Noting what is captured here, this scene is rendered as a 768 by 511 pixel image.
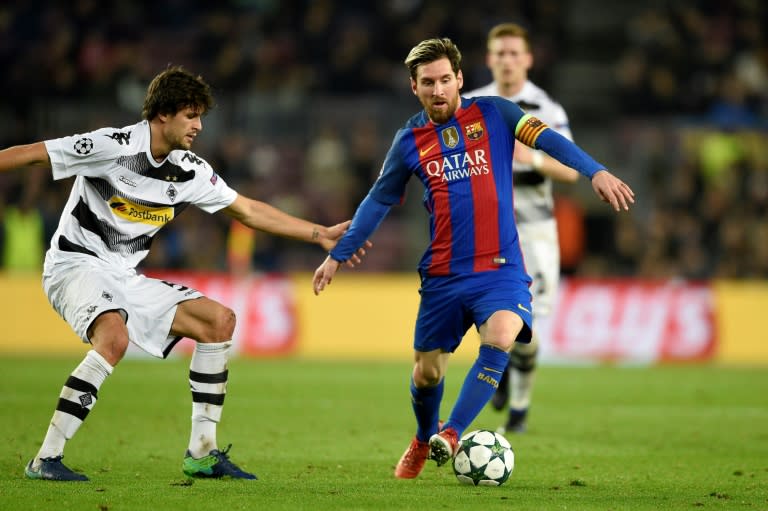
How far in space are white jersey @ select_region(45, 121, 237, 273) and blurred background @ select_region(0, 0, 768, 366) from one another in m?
11.2

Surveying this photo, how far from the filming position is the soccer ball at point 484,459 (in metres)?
6.13

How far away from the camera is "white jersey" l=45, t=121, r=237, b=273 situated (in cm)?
629

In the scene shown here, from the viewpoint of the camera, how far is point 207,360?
21.3ft

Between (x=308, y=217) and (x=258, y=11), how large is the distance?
18.4ft

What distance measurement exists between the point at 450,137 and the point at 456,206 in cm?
39

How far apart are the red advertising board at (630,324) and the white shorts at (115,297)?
1010 cm

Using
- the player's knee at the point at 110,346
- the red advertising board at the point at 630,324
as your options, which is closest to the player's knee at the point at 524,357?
the player's knee at the point at 110,346

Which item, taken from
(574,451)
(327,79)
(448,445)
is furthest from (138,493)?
(327,79)

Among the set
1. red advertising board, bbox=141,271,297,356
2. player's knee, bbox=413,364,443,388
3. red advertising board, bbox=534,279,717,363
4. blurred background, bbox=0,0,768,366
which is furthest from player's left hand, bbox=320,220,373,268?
blurred background, bbox=0,0,768,366

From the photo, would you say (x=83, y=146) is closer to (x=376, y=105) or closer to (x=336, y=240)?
(x=336, y=240)

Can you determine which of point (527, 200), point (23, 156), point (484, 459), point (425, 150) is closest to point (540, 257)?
point (527, 200)

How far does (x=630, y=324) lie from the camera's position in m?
16.0

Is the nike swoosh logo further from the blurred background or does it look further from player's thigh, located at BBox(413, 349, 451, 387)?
the blurred background

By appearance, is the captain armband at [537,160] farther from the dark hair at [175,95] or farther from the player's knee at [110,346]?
the player's knee at [110,346]
